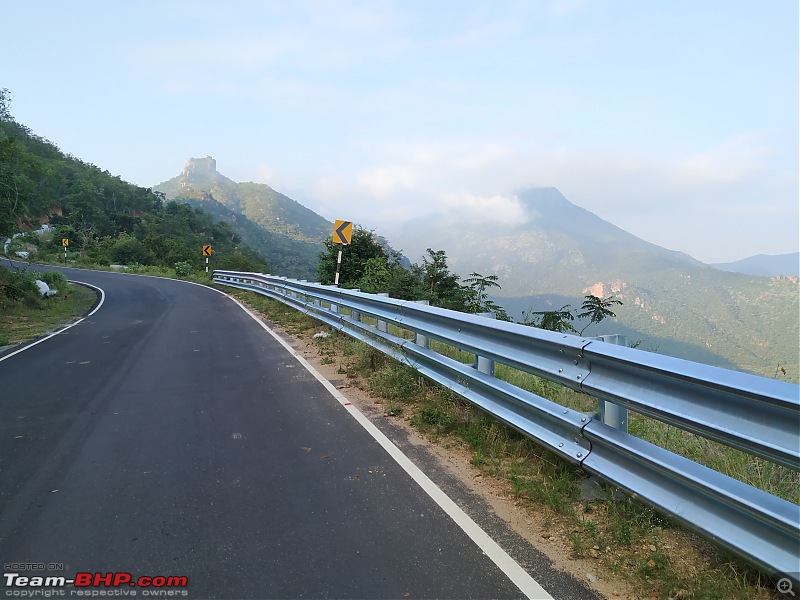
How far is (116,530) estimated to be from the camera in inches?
119

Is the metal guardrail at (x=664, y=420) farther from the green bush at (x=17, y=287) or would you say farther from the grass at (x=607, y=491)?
the green bush at (x=17, y=287)

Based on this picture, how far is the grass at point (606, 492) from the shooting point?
2.46m

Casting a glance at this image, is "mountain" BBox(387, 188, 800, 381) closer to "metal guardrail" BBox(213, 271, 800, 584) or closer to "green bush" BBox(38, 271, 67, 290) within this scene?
"metal guardrail" BBox(213, 271, 800, 584)

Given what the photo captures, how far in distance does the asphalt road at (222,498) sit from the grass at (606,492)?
44 centimetres

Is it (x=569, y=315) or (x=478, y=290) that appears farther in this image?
(x=478, y=290)

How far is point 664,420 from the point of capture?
258 cm

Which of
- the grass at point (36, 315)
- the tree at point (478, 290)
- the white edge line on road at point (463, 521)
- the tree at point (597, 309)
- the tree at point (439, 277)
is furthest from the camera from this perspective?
the tree at point (439, 277)

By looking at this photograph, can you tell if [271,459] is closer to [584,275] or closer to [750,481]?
[750,481]

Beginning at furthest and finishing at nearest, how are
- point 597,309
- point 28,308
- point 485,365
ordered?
point 28,308 < point 597,309 < point 485,365

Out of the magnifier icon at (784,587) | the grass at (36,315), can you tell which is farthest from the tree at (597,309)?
the grass at (36,315)

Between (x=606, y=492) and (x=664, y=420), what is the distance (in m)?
0.90

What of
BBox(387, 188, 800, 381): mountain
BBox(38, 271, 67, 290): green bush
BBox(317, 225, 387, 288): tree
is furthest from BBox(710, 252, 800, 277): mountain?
BBox(38, 271, 67, 290): green bush

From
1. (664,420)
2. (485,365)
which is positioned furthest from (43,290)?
(664,420)

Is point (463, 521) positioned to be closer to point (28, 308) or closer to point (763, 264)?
point (28, 308)
